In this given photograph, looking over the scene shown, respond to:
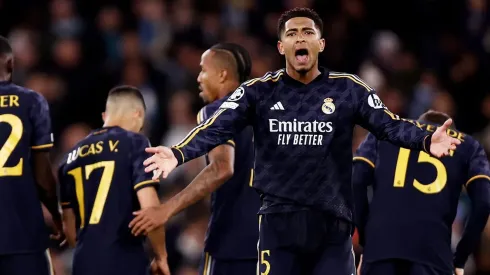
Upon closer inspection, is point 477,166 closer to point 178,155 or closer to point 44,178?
point 178,155

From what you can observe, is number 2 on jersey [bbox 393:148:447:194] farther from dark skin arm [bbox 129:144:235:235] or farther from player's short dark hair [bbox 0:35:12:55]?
player's short dark hair [bbox 0:35:12:55]

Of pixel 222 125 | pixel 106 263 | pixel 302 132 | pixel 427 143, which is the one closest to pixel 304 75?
pixel 302 132

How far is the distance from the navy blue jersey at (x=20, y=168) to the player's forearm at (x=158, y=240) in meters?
0.73

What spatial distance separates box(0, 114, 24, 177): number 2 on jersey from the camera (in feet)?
25.3

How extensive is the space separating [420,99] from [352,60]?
122 cm

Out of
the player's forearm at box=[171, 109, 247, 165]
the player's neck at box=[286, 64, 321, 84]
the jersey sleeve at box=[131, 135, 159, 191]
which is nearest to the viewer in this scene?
the player's forearm at box=[171, 109, 247, 165]

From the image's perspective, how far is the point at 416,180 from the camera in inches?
322

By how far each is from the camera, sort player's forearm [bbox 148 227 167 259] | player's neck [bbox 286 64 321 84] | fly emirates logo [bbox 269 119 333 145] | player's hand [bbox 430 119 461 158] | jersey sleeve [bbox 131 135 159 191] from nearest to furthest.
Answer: player's hand [bbox 430 119 461 158] < fly emirates logo [bbox 269 119 333 145] < player's neck [bbox 286 64 321 84] < jersey sleeve [bbox 131 135 159 191] < player's forearm [bbox 148 227 167 259]

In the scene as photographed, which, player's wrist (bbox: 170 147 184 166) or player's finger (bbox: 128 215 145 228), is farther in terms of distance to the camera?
player's finger (bbox: 128 215 145 228)

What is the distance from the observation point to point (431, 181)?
8.16 m

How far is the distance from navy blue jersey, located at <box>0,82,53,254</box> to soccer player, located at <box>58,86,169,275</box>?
275 mm

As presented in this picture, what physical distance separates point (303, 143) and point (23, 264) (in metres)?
2.22

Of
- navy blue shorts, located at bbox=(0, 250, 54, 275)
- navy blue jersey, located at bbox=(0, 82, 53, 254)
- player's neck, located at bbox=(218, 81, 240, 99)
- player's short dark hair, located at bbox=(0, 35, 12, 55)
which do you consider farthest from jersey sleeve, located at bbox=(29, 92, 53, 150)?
player's neck, located at bbox=(218, 81, 240, 99)

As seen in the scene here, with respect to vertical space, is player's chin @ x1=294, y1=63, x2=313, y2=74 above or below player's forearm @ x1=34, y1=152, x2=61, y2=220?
above
